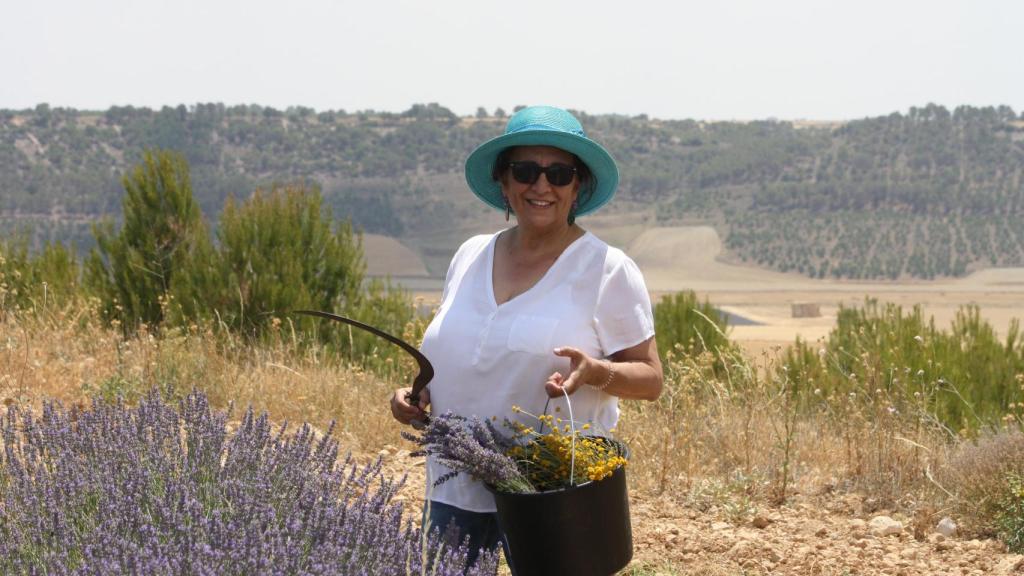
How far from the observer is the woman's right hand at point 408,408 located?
10.7ft

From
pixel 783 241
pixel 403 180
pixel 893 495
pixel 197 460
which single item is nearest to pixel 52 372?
pixel 197 460

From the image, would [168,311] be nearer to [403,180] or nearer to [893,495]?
[893,495]

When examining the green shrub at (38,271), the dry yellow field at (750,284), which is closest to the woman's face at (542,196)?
the green shrub at (38,271)

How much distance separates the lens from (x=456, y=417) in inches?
121

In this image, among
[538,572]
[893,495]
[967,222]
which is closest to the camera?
[538,572]

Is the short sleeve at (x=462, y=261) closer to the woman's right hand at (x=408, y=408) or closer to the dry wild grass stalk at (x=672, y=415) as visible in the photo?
the woman's right hand at (x=408, y=408)

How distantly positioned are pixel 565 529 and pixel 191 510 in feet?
2.97

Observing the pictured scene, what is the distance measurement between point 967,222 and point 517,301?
10764 centimetres

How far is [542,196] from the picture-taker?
10.6ft

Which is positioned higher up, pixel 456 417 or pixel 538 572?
pixel 456 417

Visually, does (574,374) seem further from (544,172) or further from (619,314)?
(544,172)

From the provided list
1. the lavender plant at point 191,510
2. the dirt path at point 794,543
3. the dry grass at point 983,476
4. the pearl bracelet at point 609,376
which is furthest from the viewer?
the dry grass at point 983,476

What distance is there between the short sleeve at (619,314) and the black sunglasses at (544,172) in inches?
11.5

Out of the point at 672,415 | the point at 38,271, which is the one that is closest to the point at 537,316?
the point at 672,415
